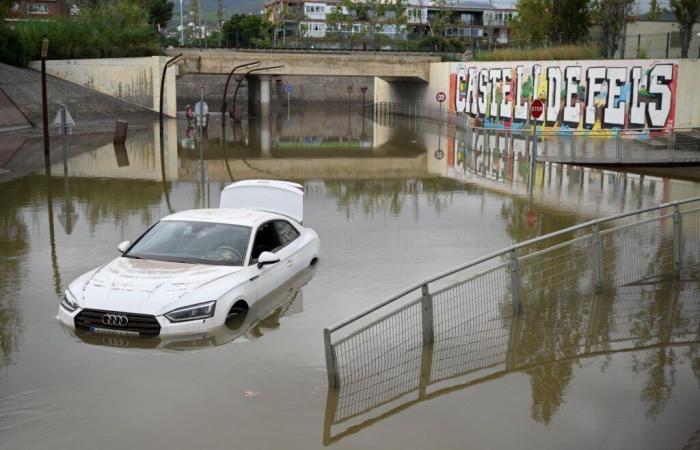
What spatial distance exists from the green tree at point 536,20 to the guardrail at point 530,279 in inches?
1625

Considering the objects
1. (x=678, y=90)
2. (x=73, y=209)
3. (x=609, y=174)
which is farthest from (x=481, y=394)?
(x=678, y=90)

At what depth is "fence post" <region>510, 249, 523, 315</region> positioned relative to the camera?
10.1 metres

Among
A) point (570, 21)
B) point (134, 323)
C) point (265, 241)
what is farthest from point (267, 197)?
point (570, 21)

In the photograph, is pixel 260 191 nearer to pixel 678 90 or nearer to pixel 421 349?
pixel 421 349

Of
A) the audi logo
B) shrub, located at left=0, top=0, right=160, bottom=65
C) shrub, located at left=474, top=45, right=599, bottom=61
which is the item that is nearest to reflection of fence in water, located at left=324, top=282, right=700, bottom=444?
the audi logo

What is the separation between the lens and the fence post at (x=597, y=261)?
11.3m

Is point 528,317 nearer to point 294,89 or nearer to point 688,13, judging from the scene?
point 688,13

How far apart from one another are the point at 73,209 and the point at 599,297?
12.6 meters

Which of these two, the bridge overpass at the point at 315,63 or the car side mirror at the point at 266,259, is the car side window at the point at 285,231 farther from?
the bridge overpass at the point at 315,63

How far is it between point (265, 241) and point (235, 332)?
6.72ft

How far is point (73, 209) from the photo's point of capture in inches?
763

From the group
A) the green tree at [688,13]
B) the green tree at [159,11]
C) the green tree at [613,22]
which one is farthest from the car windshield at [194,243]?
the green tree at [159,11]

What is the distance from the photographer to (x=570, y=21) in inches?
1984

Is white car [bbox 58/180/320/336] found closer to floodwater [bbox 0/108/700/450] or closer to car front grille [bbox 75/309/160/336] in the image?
car front grille [bbox 75/309/160/336]
